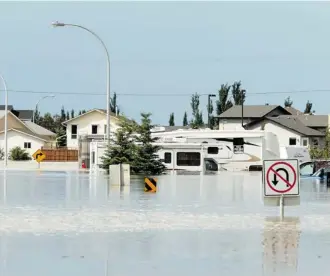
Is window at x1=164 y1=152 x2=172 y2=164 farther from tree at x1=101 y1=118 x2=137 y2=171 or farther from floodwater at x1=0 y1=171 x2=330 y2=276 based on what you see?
floodwater at x1=0 y1=171 x2=330 y2=276

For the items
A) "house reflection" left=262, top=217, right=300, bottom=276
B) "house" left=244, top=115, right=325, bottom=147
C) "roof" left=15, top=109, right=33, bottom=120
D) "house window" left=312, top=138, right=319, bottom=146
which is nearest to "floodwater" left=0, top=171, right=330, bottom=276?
"house reflection" left=262, top=217, right=300, bottom=276

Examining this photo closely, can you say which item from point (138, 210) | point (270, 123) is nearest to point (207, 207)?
point (138, 210)

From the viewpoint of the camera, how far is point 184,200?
963 inches

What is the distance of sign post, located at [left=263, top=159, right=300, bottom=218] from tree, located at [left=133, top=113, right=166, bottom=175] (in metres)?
31.4

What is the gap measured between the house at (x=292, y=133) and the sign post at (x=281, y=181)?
7772 centimetres

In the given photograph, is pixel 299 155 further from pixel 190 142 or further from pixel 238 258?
pixel 238 258

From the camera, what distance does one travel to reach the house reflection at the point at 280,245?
35.4 ft

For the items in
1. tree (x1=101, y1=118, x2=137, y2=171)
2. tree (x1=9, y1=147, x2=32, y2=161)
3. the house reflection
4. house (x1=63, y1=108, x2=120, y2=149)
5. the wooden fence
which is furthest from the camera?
house (x1=63, y1=108, x2=120, y2=149)

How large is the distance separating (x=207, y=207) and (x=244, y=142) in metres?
37.6

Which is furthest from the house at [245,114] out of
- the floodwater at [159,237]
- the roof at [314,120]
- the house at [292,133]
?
the floodwater at [159,237]

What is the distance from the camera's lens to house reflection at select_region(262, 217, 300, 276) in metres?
10.8

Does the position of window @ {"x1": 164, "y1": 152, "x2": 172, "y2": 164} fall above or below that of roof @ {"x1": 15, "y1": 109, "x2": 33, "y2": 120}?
below

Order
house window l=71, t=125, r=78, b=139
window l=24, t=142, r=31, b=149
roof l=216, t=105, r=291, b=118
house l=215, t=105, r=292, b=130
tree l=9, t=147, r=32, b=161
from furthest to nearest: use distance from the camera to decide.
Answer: roof l=216, t=105, r=291, b=118 → house l=215, t=105, r=292, b=130 → house window l=71, t=125, r=78, b=139 → window l=24, t=142, r=31, b=149 → tree l=9, t=147, r=32, b=161

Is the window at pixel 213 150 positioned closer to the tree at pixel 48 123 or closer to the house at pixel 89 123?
the house at pixel 89 123
